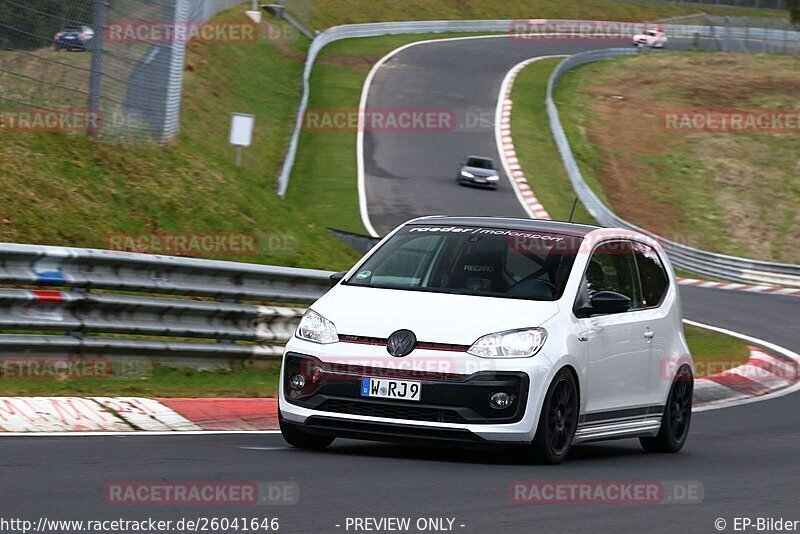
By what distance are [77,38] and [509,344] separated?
780cm

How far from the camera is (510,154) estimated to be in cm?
4522

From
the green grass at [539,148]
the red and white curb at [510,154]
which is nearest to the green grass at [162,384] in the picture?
the green grass at [539,148]

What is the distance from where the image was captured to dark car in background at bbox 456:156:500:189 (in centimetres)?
4050

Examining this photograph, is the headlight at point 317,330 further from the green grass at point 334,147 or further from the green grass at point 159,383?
the green grass at point 334,147

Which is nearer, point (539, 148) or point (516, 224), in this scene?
point (516, 224)

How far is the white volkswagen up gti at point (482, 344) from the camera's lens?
8430 mm

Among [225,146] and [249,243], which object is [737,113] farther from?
[249,243]

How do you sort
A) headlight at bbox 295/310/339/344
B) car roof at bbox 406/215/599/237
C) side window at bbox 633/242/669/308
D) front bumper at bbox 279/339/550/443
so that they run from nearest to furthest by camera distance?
front bumper at bbox 279/339/550/443
headlight at bbox 295/310/339/344
car roof at bbox 406/215/599/237
side window at bbox 633/242/669/308

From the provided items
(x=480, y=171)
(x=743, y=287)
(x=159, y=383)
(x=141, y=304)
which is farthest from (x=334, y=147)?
(x=159, y=383)

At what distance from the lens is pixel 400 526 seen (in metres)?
6.19

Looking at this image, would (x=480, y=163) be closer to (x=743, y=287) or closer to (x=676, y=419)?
(x=743, y=287)

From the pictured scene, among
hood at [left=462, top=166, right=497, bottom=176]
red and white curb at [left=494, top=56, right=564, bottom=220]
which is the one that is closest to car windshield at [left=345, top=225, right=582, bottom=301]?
red and white curb at [left=494, top=56, right=564, bottom=220]

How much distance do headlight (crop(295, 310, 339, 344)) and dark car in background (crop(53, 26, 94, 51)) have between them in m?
6.54

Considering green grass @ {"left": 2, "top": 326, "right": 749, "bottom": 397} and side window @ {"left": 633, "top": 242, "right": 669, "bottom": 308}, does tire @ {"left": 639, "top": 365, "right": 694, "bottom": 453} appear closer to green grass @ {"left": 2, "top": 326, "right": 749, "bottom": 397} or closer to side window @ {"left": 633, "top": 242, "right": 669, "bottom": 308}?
side window @ {"left": 633, "top": 242, "right": 669, "bottom": 308}
